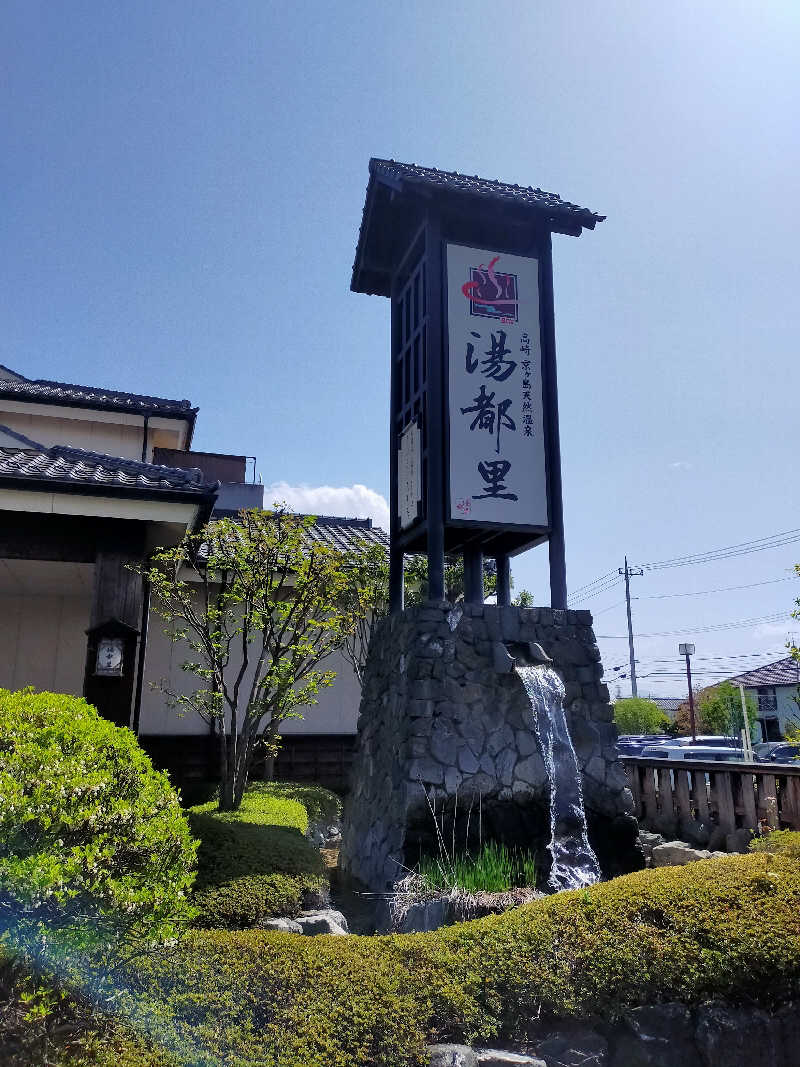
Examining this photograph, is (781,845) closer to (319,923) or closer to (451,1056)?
(319,923)

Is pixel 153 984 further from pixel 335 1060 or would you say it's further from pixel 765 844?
pixel 765 844

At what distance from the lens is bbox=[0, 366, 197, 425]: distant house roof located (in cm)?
1377

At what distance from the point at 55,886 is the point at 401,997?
4.98 feet

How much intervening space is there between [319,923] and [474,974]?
2341mm

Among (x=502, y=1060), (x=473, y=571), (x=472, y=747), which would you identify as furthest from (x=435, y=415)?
(x=502, y=1060)

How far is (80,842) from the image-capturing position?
2.92 metres

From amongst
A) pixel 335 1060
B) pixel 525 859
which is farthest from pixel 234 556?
pixel 335 1060

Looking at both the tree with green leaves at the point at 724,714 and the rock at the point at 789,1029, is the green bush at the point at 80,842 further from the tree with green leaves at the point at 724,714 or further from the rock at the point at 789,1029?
the tree with green leaves at the point at 724,714

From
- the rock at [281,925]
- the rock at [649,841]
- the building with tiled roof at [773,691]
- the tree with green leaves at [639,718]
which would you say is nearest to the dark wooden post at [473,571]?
the rock at [649,841]

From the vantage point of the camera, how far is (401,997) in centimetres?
315

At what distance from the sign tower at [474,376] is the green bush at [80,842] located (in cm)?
496

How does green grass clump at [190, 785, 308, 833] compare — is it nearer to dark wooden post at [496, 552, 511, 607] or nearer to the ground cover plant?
dark wooden post at [496, 552, 511, 607]

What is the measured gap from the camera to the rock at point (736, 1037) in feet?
11.6

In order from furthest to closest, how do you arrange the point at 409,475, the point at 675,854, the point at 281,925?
the point at 409,475, the point at 675,854, the point at 281,925
